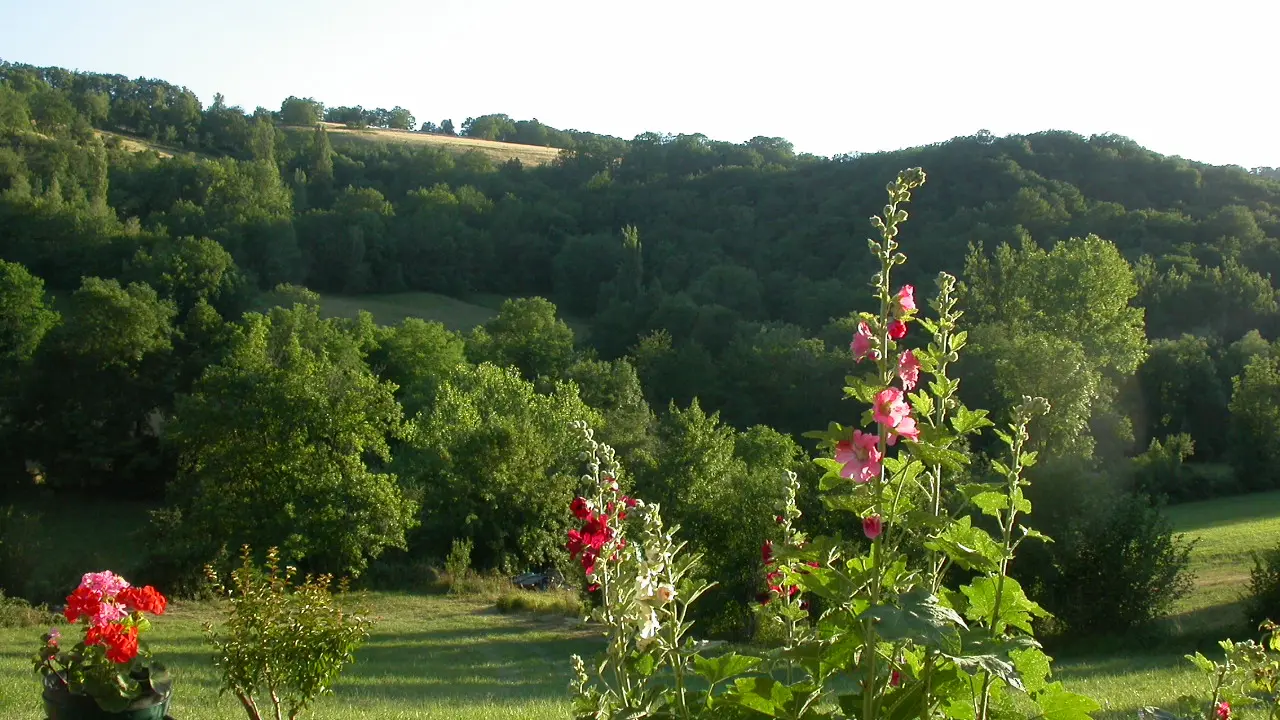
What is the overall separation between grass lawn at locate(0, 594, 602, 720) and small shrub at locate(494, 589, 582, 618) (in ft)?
1.39

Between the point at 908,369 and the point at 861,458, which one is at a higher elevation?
the point at 908,369

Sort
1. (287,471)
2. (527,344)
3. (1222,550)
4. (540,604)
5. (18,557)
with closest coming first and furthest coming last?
1. (540,604)
2. (18,557)
3. (1222,550)
4. (287,471)
5. (527,344)

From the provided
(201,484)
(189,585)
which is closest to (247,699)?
(189,585)

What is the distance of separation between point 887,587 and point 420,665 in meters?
13.8

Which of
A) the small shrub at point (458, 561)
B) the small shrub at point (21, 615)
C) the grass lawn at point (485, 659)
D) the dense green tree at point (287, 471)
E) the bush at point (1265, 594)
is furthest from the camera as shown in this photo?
the small shrub at point (458, 561)

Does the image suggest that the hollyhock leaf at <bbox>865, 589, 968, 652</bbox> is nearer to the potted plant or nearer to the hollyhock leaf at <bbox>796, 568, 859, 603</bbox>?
the hollyhock leaf at <bbox>796, 568, 859, 603</bbox>

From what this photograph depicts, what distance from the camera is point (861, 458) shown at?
8.98 feet

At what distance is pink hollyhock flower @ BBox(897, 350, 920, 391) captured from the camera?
2.86 meters

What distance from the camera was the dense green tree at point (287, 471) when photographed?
2469 cm

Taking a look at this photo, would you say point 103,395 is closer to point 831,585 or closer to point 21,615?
point 21,615

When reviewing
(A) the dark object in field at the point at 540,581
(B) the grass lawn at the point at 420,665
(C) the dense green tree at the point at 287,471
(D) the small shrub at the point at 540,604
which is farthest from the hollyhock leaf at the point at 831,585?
(A) the dark object in field at the point at 540,581

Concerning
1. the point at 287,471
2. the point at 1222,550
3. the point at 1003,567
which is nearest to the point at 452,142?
the point at 287,471

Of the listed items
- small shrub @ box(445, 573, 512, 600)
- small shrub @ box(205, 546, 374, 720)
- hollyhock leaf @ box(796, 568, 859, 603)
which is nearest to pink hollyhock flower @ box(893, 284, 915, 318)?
hollyhock leaf @ box(796, 568, 859, 603)

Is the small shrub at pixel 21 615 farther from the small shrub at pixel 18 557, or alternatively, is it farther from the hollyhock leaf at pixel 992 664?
the hollyhock leaf at pixel 992 664
